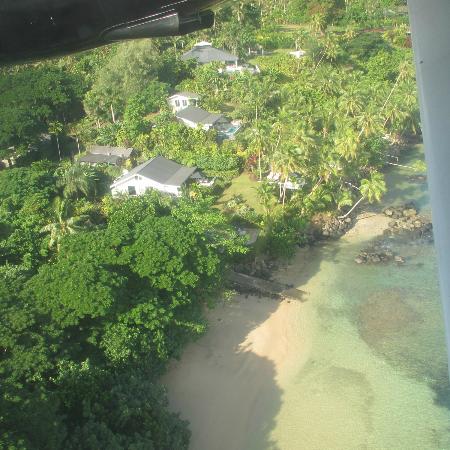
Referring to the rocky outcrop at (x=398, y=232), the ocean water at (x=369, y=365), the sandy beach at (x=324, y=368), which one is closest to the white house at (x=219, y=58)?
the rocky outcrop at (x=398, y=232)

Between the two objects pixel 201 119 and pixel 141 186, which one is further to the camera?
pixel 201 119

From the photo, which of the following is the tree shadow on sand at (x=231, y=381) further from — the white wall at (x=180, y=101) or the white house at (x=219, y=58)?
the white house at (x=219, y=58)

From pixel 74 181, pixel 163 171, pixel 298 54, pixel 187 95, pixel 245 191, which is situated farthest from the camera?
pixel 298 54

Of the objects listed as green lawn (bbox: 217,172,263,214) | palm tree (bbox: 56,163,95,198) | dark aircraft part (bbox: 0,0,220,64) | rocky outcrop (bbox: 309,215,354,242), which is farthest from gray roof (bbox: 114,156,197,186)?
dark aircraft part (bbox: 0,0,220,64)

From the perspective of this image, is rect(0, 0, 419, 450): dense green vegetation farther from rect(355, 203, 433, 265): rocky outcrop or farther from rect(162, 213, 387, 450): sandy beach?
rect(355, 203, 433, 265): rocky outcrop

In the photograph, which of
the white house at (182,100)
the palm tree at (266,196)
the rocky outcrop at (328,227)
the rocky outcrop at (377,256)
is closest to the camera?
the rocky outcrop at (377,256)

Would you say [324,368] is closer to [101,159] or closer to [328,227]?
[328,227]

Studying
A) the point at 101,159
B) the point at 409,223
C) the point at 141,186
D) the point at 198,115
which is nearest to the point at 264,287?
the point at 409,223
